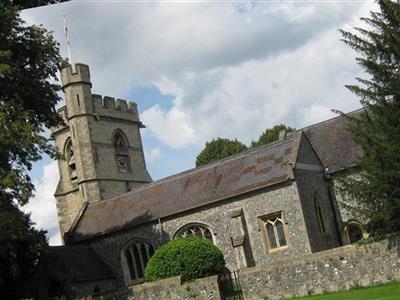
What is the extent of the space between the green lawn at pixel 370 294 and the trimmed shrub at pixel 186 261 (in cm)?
653

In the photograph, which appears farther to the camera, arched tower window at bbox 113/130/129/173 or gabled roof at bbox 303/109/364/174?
arched tower window at bbox 113/130/129/173

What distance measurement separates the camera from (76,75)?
1726 inches

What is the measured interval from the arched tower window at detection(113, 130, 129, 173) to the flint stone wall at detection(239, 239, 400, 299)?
87.6 ft

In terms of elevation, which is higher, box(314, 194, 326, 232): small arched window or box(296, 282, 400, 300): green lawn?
box(314, 194, 326, 232): small arched window

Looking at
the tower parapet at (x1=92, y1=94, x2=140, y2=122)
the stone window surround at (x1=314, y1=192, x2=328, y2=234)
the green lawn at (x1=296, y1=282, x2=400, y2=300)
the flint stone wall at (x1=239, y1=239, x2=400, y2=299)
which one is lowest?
the green lawn at (x1=296, y1=282, x2=400, y2=300)

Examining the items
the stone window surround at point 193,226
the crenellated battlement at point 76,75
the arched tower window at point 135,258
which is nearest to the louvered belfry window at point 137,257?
the arched tower window at point 135,258

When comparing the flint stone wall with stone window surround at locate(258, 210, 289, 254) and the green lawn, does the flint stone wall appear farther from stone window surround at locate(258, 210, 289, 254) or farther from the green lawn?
stone window surround at locate(258, 210, 289, 254)

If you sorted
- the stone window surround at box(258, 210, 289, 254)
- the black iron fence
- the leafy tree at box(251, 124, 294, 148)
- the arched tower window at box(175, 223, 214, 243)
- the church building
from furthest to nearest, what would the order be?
the leafy tree at box(251, 124, 294, 148) < the arched tower window at box(175, 223, 214, 243) < the church building < the stone window surround at box(258, 210, 289, 254) < the black iron fence

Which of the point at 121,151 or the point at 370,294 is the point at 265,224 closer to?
the point at 370,294

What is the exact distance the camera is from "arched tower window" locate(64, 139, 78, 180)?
43753mm

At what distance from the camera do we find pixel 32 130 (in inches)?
740

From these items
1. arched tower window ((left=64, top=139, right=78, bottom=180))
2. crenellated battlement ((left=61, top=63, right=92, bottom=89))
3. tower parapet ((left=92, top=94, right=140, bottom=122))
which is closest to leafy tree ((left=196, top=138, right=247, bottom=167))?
tower parapet ((left=92, top=94, right=140, bottom=122))

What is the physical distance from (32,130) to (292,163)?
1204 centimetres

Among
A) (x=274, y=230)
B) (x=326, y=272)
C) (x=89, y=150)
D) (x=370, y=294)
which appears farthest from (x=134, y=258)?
(x=370, y=294)
